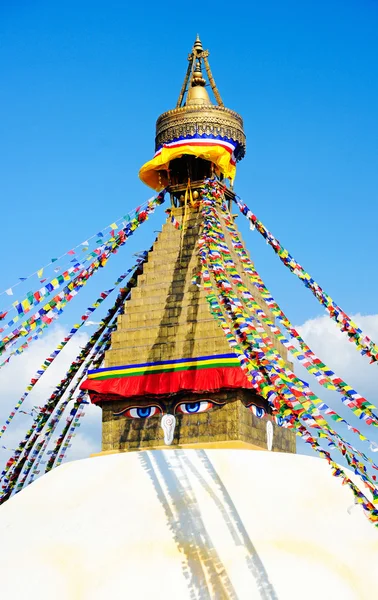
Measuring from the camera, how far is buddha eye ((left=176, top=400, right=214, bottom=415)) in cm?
1339

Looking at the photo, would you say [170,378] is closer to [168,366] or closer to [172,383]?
[172,383]

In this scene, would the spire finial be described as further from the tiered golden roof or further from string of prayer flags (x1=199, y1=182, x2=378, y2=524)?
string of prayer flags (x1=199, y1=182, x2=378, y2=524)

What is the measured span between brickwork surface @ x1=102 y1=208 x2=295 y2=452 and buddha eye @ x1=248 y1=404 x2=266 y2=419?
0.12 meters

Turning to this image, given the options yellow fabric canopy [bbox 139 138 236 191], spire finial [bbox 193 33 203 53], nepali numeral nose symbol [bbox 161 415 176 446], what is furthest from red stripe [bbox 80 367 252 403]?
spire finial [bbox 193 33 203 53]

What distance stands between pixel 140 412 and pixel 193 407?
3.06ft

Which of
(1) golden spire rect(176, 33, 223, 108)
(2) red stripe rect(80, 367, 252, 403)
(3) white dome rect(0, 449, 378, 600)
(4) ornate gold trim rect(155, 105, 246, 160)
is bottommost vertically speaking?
(3) white dome rect(0, 449, 378, 600)

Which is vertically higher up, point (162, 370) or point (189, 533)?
point (162, 370)

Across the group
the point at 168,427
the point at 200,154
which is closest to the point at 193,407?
the point at 168,427

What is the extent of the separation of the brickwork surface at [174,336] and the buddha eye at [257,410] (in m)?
0.12

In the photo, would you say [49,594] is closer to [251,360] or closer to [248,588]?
[248,588]

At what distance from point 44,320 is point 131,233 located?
279 cm

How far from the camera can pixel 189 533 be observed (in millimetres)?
10445

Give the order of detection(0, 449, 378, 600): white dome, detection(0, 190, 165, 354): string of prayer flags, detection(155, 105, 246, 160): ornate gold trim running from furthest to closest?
detection(155, 105, 246, 160): ornate gold trim < detection(0, 190, 165, 354): string of prayer flags < detection(0, 449, 378, 600): white dome

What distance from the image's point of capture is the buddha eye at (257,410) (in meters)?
13.7
